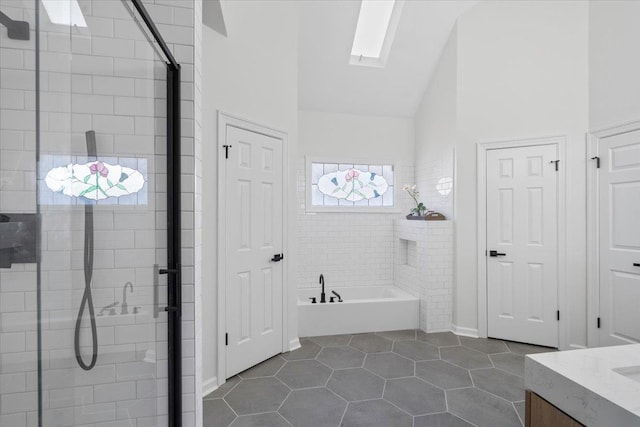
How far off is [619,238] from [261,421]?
3441 mm

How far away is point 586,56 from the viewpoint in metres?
3.31

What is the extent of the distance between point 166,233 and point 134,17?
896 millimetres

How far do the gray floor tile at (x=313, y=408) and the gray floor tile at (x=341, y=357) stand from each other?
1.55 ft

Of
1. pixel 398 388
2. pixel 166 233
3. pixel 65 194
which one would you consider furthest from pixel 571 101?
pixel 65 194

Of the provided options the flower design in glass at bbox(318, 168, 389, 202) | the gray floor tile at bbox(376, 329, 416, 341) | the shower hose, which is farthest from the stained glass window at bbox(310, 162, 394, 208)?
the shower hose

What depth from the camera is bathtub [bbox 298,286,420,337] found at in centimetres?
376

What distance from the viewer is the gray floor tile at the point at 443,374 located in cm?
269

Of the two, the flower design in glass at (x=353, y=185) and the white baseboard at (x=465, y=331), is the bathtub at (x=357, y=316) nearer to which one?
the white baseboard at (x=465, y=331)

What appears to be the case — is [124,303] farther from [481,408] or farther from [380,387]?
[481,408]

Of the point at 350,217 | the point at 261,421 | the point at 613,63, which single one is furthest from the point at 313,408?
the point at 613,63

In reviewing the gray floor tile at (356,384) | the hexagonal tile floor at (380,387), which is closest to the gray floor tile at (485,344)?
the hexagonal tile floor at (380,387)

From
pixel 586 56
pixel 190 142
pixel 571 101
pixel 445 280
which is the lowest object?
pixel 445 280

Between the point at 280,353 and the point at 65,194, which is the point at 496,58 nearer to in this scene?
the point at 280,353

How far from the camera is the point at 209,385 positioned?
2543 millimetres
